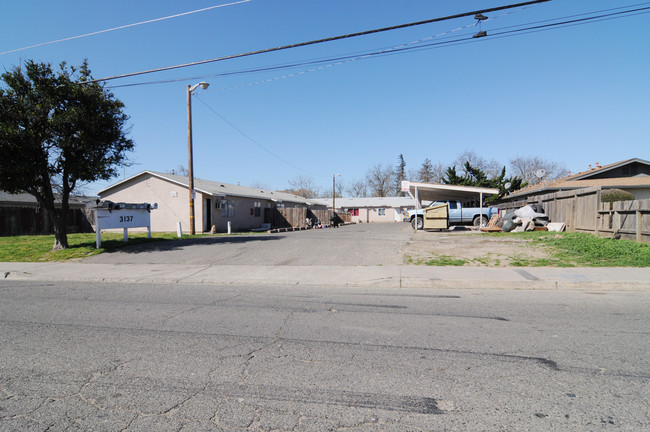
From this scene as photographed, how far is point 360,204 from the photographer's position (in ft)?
212

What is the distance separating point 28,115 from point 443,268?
1453 centimetres

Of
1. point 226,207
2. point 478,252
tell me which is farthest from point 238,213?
point 478,252

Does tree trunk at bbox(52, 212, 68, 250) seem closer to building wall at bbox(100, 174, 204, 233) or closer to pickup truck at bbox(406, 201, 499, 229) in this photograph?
building wall at bbox(100, 174, 204, 233)

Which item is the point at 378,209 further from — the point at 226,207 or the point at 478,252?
the point at 478,252

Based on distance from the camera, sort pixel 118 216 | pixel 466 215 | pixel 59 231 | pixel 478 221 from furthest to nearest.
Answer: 1. pixel 466 215
2. pixel 478 221
3. pixel 118 216
4. pixel 59 231

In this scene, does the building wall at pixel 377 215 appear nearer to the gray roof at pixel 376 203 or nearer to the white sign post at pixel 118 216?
the gray roof at pixel 376 203

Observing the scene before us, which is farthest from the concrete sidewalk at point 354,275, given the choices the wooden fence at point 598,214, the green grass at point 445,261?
the wooden fence at point 598,214

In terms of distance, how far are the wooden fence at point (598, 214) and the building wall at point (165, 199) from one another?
71.1 feet

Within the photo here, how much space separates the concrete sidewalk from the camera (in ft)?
27.6

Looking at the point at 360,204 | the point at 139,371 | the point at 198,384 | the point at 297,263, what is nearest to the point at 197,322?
the point at 139,371

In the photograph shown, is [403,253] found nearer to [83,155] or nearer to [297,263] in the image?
[297,263]

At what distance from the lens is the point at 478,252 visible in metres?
12.9

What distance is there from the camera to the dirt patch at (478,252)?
37.0ft

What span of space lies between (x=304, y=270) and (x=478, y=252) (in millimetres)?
6162
